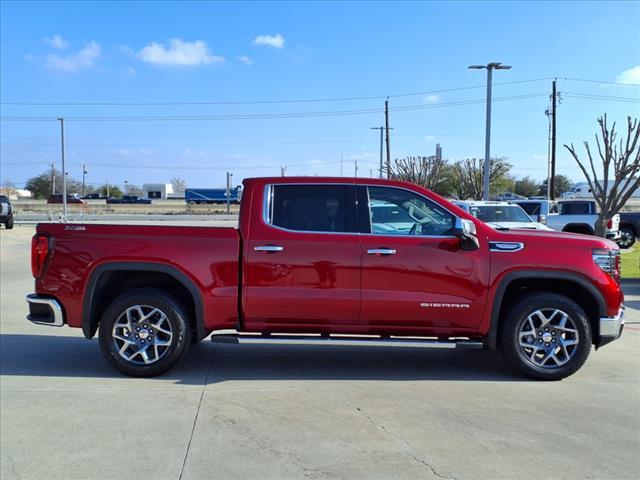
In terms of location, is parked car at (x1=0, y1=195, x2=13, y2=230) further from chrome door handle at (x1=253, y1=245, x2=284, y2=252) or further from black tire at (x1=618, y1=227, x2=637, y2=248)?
black tire at (x1=618, y1=227, x2=637, y2=248)

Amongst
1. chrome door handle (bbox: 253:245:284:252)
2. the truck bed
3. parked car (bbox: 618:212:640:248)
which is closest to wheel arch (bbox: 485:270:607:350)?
chrome door handle (bbox: 253:245:284:252)

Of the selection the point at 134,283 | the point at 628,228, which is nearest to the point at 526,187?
the point at 628,228

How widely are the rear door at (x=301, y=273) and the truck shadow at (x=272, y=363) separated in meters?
0.66

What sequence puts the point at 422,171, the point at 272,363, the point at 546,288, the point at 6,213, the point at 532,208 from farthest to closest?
the point at 422,171 < the point at 6,213 < the point at 532,208 < the point at 272,363 < the point at 546,288

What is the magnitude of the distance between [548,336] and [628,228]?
61.2 feet

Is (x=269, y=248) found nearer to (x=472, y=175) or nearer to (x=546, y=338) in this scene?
(x=546, y=338)

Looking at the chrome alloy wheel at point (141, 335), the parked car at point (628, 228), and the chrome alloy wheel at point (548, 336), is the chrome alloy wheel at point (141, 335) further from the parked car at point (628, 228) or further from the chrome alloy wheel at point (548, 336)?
the parked car at point (628, 228)

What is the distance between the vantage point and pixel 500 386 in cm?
529

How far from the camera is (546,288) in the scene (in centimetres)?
559

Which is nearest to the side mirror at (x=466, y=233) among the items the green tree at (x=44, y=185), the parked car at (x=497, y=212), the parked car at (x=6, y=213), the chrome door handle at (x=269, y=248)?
the chrome door handle at (x=269, y=248)

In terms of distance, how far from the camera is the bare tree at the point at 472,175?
4334 centimetres

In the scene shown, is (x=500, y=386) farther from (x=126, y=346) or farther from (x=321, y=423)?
(x=126, y=346)

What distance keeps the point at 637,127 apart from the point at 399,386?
44.1 ft

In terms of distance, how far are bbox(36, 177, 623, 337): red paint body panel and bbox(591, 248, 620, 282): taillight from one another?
60 mm
